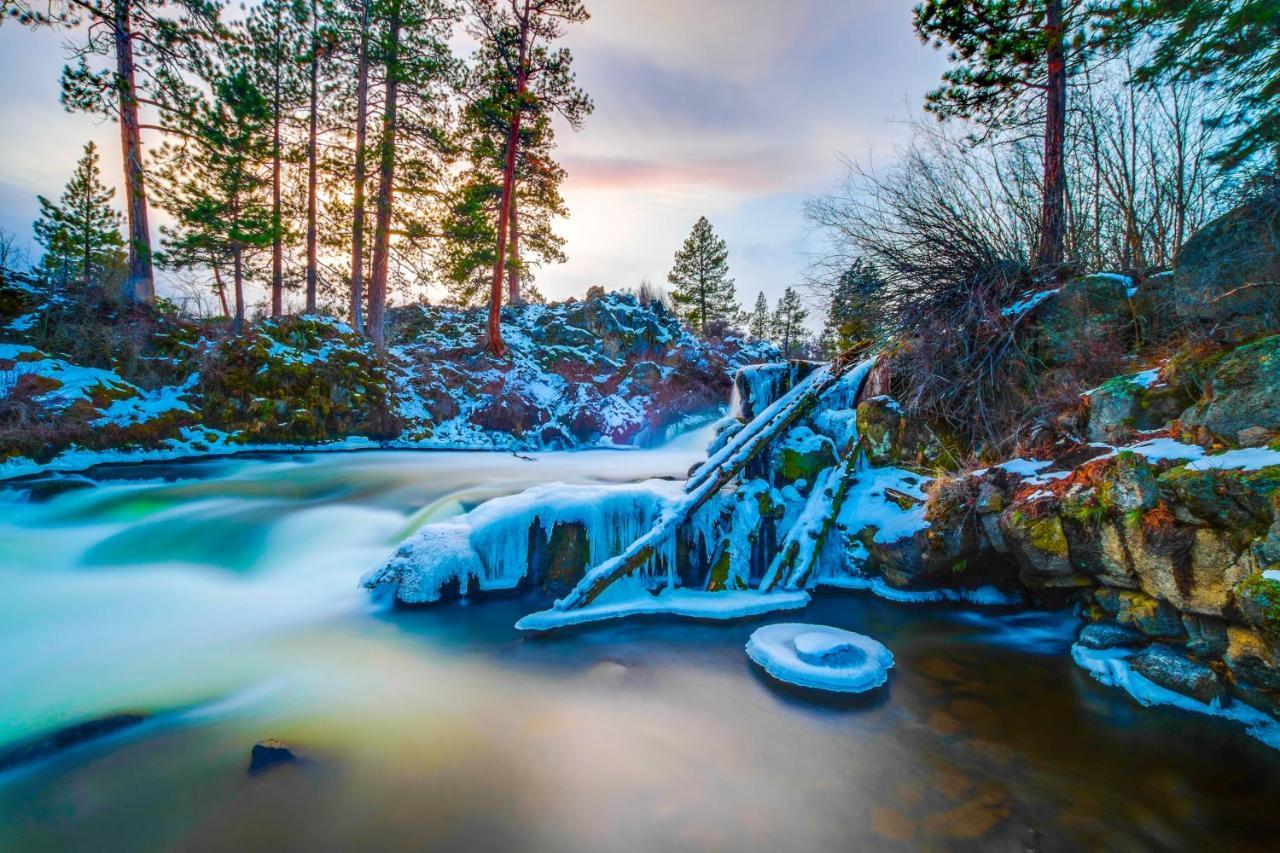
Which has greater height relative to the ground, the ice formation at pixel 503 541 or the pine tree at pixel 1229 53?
the pine tree at pixel 1229 53

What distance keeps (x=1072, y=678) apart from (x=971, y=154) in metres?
6.92

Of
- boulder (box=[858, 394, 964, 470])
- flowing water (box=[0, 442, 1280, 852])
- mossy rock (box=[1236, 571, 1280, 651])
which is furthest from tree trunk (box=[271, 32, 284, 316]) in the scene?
mossy rock (box=[1236, 571, 1280, 651])

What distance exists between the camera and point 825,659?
3.82 m

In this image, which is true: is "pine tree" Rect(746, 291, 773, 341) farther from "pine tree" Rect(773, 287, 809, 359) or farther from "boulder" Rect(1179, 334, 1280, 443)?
"boulder" Rect(1179, 334, 1280, 443)

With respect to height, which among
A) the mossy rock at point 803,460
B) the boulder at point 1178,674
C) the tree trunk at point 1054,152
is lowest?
the boulder at point 1178,674

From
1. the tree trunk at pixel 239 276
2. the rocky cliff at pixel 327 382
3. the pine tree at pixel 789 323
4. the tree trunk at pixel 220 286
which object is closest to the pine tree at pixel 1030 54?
the rocky cliff at pixel 327 382

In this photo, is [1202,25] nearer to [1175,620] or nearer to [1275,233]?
[1275,233]

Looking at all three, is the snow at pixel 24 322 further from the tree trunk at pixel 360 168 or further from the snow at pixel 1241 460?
the snow at pixel 1241 460

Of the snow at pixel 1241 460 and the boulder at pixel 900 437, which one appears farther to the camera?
the boulder at pixel 900 437

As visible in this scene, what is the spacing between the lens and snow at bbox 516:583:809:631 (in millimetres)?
4711

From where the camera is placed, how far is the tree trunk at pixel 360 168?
45.4 feet

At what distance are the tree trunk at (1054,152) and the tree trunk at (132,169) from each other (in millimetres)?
16748

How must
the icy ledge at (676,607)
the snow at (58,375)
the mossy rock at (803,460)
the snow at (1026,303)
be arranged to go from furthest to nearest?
the snow at (58,375) → the mossy rock at (803,460) → the snow at (1026,303) → the icy ledge at (676,607)

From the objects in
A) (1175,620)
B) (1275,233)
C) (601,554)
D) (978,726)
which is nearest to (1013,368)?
(1275,233)
